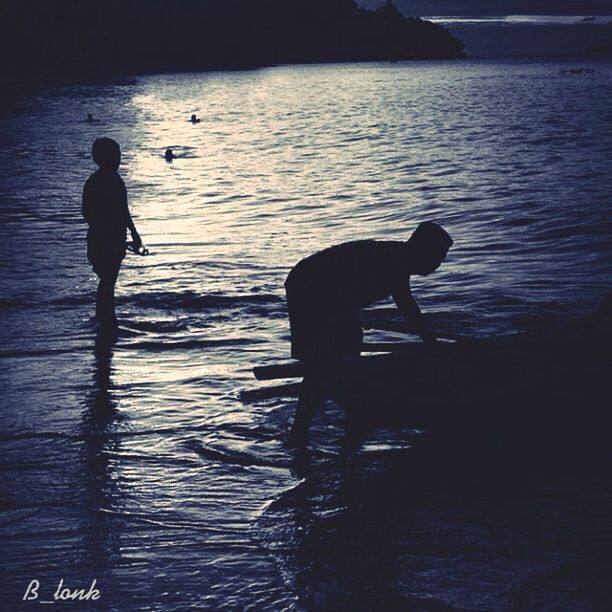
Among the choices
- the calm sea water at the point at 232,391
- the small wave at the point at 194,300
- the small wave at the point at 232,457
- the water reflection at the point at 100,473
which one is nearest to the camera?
the calm sea water at the point at 232,391

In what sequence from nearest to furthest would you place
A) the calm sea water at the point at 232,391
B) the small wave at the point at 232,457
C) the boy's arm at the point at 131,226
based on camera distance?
the calm sea water at the point at 232,391 → the small wave at the point at 232,457 → the boy's arm at the point at 131,226

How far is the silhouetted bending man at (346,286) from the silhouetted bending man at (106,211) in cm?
322

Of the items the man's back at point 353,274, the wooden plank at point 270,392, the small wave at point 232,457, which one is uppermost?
the man's back at point 353,274

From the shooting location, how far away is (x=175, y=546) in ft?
17.5

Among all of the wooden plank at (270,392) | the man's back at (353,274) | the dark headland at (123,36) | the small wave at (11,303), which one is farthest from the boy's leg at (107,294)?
the dark headland at (123,36)

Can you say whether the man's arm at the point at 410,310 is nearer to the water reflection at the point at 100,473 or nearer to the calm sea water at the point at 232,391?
the calm sea water at the point at 232,391

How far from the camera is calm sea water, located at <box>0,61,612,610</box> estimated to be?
201 inches

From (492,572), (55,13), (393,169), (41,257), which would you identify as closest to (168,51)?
(55,13)

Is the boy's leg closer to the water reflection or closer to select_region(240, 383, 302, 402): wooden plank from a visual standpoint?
the water reflection

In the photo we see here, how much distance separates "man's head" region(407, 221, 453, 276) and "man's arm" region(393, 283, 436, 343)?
0.26m

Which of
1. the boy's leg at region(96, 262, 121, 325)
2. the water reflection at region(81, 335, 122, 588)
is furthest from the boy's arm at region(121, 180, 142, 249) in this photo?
the water reflection at region(81, 335, 122, 588)

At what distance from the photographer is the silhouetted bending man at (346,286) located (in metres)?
6.02

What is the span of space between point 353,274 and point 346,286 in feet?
0.30

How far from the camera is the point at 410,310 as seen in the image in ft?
20.7
